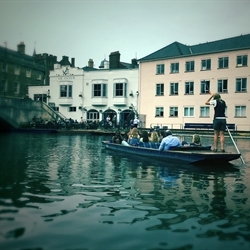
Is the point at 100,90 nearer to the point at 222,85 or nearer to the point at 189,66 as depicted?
the point at 189,66

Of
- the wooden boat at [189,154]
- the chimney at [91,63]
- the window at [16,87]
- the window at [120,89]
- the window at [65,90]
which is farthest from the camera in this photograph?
the chimney at [91,63]

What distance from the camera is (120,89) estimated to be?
42.3m

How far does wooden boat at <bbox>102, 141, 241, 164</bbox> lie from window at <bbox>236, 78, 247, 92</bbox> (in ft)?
78.5

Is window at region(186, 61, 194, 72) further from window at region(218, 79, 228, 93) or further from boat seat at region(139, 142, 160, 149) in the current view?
boat seat at region(139, 142, 160, 149)

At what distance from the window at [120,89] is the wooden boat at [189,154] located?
26920 mm

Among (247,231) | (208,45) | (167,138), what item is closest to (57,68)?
(208,45)

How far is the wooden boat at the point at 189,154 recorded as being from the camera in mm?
11594

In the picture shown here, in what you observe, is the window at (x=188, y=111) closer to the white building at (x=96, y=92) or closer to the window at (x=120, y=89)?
the white building at (x=96, y=92)

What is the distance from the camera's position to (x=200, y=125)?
36.5m

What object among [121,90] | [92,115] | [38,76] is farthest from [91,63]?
[121,90]

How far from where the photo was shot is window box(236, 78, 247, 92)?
116 feet

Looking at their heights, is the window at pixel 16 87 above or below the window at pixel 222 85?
above

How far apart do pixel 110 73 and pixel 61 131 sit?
1116 centimetres

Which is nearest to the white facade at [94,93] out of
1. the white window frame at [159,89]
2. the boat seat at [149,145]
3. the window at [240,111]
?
the white window frame at [159,89]
